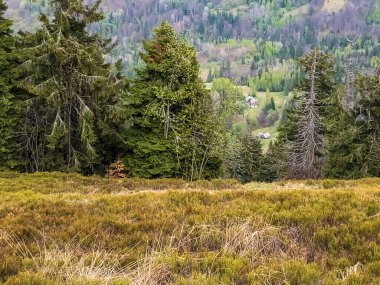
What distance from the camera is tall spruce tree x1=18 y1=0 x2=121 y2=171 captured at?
27203mm

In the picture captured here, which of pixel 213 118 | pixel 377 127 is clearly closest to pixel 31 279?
pixel 213 118

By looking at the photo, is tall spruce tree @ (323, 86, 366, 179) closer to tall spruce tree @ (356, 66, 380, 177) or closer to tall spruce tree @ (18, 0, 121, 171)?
tall spruce tree @ (356, 66, 380, 177)

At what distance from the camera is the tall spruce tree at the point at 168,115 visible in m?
30.3

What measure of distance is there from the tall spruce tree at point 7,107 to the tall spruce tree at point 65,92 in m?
0.85

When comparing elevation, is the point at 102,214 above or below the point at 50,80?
below

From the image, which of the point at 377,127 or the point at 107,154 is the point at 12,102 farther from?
the point at 377,127

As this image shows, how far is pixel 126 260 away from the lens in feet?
19.4

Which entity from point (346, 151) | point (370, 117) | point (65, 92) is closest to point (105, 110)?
point (65, 92)

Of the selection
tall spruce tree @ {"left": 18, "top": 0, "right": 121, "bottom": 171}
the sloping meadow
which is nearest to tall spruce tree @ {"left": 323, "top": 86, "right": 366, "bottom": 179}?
tall spruce tree @ {"left": 18, "top": 0, "right": 121, "bottom": 171}

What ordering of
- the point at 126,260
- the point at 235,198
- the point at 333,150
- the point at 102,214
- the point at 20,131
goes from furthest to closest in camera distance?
the point at 333,150 → the point at 20,131 → the point at 235,198 → the point at 102,214 → the point at 126,260

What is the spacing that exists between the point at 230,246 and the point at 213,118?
29.0 meters

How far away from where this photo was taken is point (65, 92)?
92.4 ft

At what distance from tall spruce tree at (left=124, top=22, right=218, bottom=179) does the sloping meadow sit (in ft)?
67.0

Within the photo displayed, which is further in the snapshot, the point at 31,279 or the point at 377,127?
the point at 377,127
